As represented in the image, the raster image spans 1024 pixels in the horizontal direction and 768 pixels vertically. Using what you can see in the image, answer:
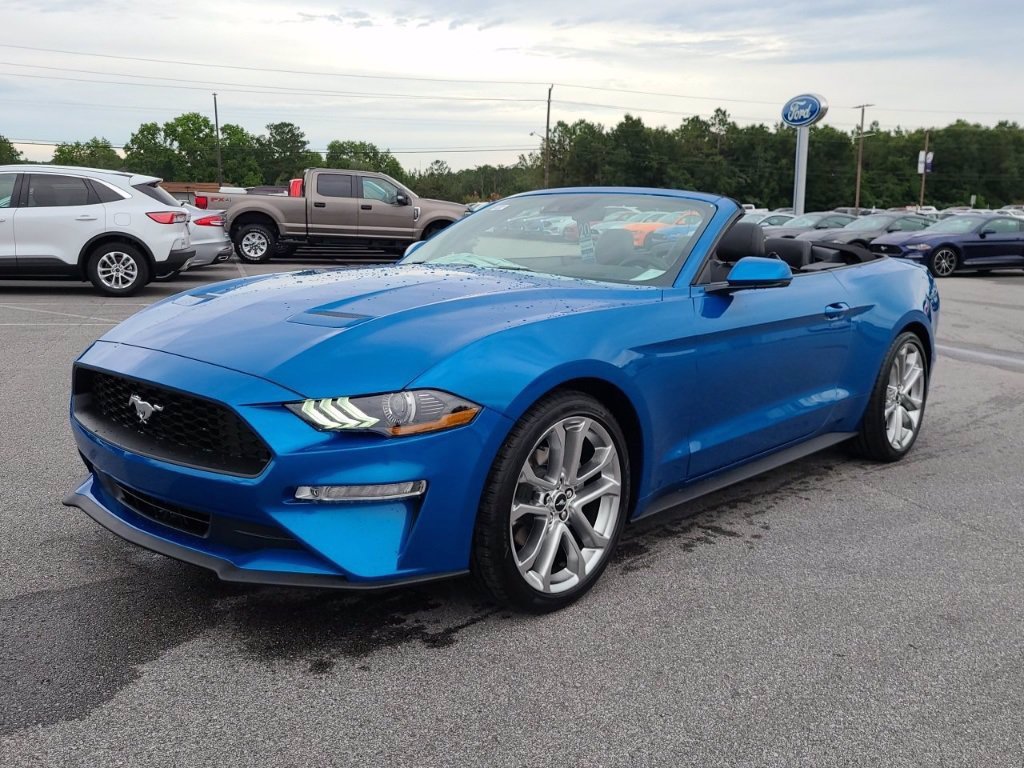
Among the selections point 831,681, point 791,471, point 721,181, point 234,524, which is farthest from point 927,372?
point 721,181

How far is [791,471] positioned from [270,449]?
10.9 feet

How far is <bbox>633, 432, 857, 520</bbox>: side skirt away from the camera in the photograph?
374cm

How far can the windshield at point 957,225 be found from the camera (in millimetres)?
21578

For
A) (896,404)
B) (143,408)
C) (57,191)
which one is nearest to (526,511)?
(143,408)

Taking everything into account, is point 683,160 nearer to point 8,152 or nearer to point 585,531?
point 8,152

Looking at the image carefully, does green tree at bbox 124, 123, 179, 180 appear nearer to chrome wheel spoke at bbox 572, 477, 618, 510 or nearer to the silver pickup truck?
the silver pickup truck

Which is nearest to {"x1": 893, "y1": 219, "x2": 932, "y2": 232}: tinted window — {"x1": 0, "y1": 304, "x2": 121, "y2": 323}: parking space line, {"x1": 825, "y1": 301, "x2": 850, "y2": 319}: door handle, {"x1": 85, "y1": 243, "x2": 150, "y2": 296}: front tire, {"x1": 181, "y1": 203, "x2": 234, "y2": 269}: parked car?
{"x1": 181, "y1": 203, "x2": 234, "y2": 269}: parked car

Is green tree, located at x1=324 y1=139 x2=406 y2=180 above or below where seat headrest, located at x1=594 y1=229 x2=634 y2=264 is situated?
above

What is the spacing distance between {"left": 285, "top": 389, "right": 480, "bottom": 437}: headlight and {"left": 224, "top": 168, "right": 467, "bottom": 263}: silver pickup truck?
663 inches

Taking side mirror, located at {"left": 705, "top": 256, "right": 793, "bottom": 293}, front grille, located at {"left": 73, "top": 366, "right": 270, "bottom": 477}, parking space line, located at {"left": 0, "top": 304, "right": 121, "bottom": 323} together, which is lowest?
parking space line, located at {"left": 0, "top": 304, "right": 121, "bottom": 323}

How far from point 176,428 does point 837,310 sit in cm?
314

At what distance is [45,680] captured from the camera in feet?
8.75

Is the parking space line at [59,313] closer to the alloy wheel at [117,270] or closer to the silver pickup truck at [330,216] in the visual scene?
the alloy wheel at [117,270]

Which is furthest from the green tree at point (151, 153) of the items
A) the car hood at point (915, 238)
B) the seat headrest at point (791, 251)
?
the seat headrest at point (791, 251)
